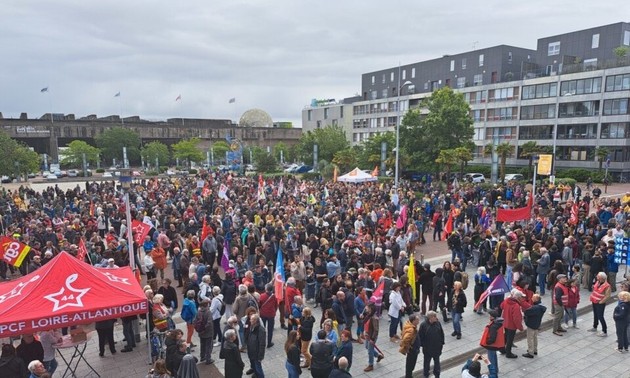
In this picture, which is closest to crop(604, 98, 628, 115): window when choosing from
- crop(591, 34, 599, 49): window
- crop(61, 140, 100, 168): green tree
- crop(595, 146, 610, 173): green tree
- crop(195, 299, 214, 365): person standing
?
crop(595, 146, 610, 173): green tree

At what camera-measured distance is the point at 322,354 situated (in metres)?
7.65

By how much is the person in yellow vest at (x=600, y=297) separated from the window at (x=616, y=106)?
156 ft

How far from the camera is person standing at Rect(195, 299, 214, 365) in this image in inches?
360

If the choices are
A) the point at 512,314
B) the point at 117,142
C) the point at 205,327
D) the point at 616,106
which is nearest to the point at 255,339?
the point at 205,327

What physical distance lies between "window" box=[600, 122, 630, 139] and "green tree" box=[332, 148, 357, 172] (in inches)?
1153

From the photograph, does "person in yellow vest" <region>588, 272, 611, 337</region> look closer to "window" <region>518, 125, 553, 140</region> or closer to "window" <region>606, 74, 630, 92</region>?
Result: "window" <region>606, 74, 630, 92</region>

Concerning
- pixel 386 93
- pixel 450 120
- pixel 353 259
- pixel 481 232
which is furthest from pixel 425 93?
pixel 353 259

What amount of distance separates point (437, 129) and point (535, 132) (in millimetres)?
22060

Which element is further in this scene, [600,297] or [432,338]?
[600,297]

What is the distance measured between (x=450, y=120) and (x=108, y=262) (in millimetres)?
38044

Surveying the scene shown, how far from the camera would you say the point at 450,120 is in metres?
43.7

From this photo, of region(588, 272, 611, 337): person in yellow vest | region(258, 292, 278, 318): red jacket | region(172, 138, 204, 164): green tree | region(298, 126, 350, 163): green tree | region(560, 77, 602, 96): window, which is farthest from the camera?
region(172, 138, 204, 164): green tree

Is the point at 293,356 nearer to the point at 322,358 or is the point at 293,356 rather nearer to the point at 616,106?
the point at 322,358

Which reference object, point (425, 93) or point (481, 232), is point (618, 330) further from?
point (425, 93)
